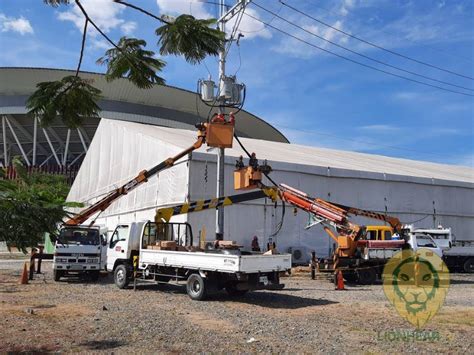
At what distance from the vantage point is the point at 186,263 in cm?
1357

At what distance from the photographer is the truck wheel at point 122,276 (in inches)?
624

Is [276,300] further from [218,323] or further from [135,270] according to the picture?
[135,270]

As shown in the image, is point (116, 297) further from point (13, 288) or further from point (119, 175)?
point (119, 175)

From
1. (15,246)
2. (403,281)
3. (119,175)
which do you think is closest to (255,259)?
(15,246)

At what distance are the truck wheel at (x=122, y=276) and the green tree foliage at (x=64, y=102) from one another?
1183 cm

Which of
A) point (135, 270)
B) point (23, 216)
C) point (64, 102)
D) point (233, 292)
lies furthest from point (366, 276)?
point (64, 102)

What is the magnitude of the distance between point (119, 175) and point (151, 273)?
17551mm

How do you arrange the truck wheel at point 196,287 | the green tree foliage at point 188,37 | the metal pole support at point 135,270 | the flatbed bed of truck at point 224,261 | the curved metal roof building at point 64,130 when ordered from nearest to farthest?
the green tree foliage at point 188,37 → the flatbed bed of truck at point 224,261 → the truck wheel at point 196,287 → the metal pole support at point 135,270 → the curved metal roof building at point 64,130

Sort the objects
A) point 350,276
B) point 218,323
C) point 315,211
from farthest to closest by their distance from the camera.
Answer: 1. point 350,276
2. point 315,211
3. point 218,323

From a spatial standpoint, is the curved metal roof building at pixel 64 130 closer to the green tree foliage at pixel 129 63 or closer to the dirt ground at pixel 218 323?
the dirt ground at pixel 218 323

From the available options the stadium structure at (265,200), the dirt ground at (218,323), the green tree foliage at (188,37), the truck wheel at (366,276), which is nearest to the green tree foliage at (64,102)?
the green tree foliage at (188,37)

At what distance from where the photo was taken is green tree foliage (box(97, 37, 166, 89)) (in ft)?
15.8

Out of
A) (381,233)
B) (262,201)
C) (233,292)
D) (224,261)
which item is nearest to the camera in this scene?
(224,261)

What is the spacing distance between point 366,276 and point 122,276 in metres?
9.18
